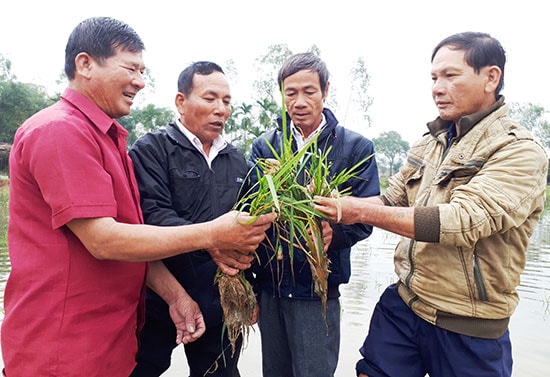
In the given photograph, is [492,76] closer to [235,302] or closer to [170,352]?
[235,302]

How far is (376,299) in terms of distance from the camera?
6316 millimetres

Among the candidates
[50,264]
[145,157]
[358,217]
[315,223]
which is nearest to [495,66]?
[358,217]

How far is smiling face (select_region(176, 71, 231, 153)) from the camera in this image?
96.2 inches

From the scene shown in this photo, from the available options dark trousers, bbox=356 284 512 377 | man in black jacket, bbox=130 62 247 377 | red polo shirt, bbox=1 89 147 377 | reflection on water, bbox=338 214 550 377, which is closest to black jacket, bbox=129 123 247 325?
man in black jacket, bbox=130 62 247 377

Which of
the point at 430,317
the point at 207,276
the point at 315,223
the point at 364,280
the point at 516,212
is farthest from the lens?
the point at 364,280

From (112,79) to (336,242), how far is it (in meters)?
1.43

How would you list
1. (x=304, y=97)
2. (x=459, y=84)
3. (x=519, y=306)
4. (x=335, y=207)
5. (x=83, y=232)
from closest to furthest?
(x=83, y=232)
(x=335, y=207)
(x=459, y=84)
(x=304, y=97)
(x=519, y=306)

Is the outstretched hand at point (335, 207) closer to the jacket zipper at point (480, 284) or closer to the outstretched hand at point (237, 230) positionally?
the outstretched hand at point (237, 230)

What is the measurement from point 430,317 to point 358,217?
70 cm

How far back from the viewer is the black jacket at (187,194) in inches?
92.4

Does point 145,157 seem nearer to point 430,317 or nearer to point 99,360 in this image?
point 99,360

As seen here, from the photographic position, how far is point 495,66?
213cm

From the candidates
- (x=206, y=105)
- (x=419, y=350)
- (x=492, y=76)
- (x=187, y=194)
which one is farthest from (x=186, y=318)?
(x=492, y=76)

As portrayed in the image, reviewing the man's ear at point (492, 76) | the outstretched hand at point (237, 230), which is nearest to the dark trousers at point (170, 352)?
the outstretched hand at point (237, 230)
